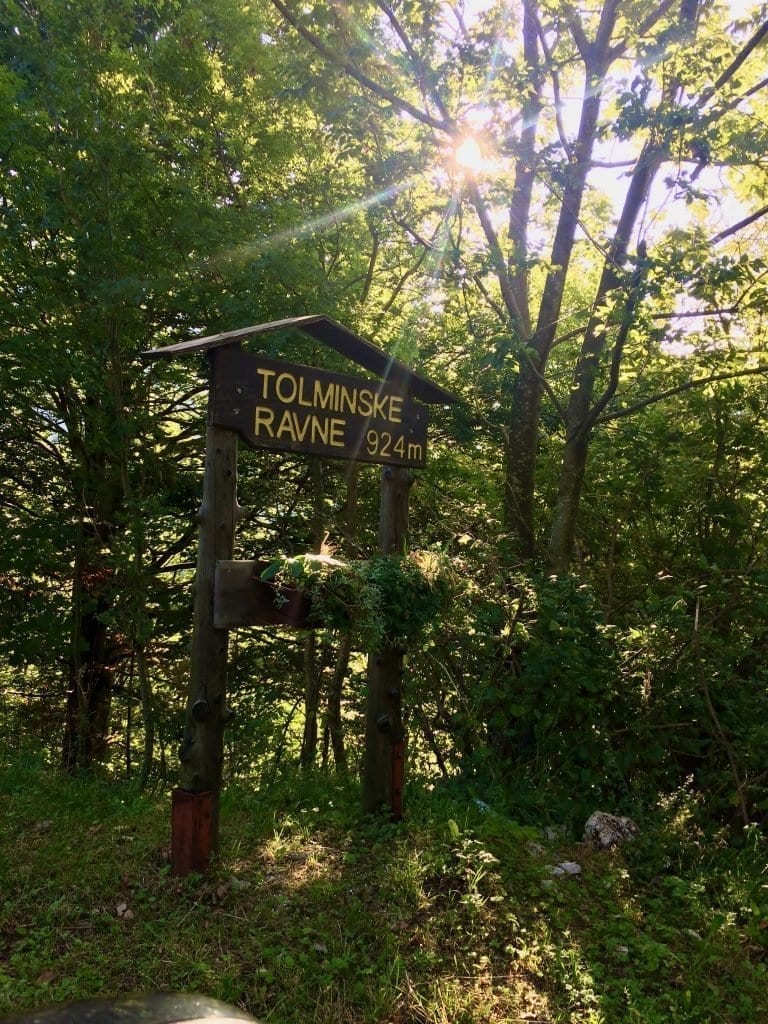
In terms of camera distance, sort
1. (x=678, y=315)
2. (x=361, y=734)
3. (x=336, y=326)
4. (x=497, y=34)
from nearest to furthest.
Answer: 1. (x=336, y=326)
2. (x=678, y=315)
3. (x=497, y=34)
4. (x=361, y=734)

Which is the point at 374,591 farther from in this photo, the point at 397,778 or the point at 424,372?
the point at 424,372

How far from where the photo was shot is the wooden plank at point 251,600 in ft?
11.9

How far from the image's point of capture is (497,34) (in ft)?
21.6

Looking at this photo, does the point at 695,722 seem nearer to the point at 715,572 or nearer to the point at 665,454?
the point at 715,572

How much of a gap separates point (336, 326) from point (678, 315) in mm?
3230

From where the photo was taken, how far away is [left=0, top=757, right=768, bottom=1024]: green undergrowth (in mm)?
2832

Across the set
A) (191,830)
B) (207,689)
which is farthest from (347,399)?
(191,830)

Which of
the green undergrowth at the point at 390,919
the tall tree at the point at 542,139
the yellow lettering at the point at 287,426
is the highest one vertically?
the tall tree at the point at 542,139

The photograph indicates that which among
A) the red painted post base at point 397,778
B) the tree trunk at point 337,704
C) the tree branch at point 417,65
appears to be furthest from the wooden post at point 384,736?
the tree branch at point 417,65

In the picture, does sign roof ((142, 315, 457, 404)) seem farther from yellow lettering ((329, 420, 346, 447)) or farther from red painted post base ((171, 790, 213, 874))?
red painted post base ((171, 790, 213, 874))

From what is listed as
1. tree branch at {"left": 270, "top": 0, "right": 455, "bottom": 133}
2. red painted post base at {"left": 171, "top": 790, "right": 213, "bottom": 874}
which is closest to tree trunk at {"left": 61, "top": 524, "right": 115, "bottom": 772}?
red painted post base at {"left": 171, "top": 790, "right": 213, "bottom": 874}

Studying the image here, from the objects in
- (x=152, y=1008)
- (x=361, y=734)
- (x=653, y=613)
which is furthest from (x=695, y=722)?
(x=152, y=1008)

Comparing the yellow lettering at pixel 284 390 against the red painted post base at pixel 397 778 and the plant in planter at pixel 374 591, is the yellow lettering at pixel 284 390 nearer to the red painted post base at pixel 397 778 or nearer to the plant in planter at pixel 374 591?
the plant in planter at pixel 374 591

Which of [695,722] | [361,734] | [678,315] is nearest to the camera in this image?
[695,722]
